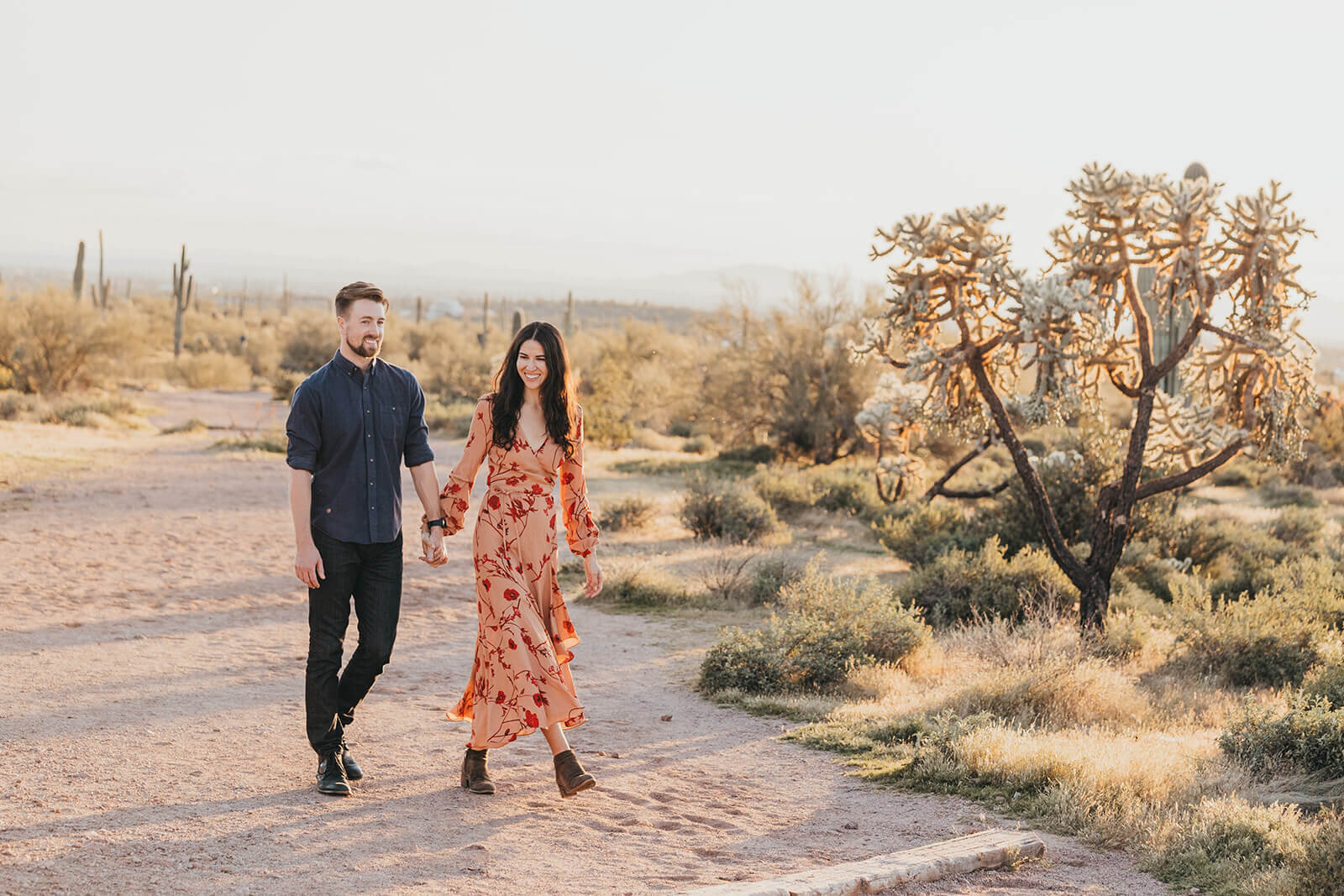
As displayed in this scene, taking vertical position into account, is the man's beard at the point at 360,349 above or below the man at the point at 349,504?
above

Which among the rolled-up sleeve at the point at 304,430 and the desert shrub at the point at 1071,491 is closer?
the rolled-up sleeve at the point at 304,430

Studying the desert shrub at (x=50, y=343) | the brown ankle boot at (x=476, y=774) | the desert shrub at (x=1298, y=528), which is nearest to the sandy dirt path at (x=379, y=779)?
the brown ankle boot at (x=476, y=774)

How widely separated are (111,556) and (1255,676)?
1015 cm

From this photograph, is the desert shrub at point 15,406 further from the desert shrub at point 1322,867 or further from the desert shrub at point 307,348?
the desert shrub at point 1322,867

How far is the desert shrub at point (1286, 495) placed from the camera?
2009 centimetres

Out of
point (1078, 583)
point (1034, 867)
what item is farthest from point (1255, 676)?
point (1034, 867)

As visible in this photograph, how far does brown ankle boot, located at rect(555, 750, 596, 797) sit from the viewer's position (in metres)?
5.38

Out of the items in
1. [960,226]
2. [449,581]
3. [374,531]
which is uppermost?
[960,226]

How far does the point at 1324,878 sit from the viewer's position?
437 cm

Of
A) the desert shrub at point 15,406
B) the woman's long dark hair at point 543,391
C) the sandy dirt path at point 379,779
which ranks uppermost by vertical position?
the woman's long dark hair at point 543,391

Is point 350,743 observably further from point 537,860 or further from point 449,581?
point 449,581

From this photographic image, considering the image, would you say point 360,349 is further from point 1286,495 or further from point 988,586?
point 1286,495

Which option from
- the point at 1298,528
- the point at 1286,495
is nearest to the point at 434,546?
the point at 1298,528

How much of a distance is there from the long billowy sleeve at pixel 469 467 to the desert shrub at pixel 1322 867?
365cm
